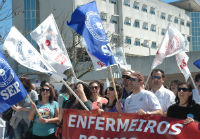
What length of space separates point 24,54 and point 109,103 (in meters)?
1.65

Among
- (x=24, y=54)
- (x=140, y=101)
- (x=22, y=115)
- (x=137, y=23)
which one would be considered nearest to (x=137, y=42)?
(x=137, y=23)

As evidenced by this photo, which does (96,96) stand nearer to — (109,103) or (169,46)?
(109,103)

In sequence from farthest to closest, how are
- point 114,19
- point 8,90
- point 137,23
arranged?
1. point 137,23
2. point 114,19
3. point 8,90

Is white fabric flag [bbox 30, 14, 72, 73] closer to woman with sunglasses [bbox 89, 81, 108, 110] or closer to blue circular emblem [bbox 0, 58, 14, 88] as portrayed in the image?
woman with sunglasses [bbox 89, 81, 108, 110]

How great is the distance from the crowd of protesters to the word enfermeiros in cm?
14

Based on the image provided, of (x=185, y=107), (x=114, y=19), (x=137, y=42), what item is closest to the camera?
(x=185, y=107)

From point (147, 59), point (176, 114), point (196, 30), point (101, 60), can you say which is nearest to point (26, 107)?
point (101, 60)

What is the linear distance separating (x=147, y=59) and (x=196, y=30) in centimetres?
3500

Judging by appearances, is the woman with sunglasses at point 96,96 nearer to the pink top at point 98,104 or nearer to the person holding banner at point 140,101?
the pink top at point 98,104

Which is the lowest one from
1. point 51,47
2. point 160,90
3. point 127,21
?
point 160,90

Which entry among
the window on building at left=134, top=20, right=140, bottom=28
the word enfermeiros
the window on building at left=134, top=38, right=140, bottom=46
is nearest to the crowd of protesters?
the word enfermeiros

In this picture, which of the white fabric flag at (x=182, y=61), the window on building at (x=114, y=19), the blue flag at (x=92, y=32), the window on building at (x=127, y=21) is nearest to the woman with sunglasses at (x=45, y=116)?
the blue flag at (x=92, y=32)

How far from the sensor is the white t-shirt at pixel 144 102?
5.40 metres

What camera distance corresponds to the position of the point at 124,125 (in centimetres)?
549
